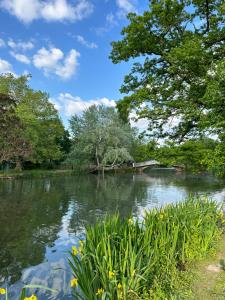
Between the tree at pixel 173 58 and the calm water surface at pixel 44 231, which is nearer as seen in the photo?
the calm water surface at pixel 44 231

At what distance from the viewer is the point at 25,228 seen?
36.0 feet

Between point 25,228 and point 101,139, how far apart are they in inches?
1142

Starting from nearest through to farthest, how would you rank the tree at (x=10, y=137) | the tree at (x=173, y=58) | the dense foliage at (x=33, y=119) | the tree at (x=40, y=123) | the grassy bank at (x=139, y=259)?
the grassy bank at (x=139, y=259)
the tree at (x=173, y=58)
the tree at (x=10, y=137)
the dense foliage at (x=33, y=119)
the tree at (x=40, y=123)

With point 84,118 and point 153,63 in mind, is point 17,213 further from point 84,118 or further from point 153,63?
point 84,118

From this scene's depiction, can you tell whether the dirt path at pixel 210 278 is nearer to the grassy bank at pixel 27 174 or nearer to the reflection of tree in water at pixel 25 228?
the reflection of tree in water at pixel 25 228

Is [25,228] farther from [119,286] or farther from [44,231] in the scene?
[119,286]

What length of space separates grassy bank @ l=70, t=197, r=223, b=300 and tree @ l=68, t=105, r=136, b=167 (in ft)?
108

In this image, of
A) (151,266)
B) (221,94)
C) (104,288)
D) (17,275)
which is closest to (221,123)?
(221,94)

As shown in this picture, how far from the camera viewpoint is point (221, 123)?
6.57m

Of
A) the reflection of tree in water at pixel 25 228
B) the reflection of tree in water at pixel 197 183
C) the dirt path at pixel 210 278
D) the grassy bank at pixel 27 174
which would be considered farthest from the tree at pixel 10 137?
the dirt path at pixel 210 278

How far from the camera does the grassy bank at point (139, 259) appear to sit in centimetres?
385

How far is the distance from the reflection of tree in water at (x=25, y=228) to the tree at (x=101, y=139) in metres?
20.5

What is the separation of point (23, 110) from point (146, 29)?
28.9 meters

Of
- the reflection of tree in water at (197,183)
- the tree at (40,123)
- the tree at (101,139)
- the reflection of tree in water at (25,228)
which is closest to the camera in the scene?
the reflection of tree in water at (25,228)
